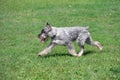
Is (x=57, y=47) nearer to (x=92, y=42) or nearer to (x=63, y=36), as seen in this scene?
(x=92, y=42)

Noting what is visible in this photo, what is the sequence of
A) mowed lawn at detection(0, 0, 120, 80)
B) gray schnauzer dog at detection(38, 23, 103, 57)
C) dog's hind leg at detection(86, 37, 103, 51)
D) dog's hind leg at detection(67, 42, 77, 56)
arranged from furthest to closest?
dog's hind leg at detection(86, 37, 103, 51)
dog's hind leg at detection(67, 42, 77, 56)
gray schnauzer dog at detection(38, 23, 103, 57)
mowed lawn at detection(0, 0, 120, 80)

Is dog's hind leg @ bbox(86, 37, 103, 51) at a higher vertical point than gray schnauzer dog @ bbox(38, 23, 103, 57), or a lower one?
lower

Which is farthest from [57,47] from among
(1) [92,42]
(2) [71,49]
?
(2) [71,49]

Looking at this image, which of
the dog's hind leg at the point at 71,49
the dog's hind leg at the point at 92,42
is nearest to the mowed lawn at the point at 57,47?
the dog's hind leg at the point at 71,49

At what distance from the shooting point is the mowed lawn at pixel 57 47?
425 inches

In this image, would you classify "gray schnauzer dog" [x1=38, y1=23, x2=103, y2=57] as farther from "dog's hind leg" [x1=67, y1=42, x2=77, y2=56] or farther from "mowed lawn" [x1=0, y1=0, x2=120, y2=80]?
"mowed lawn" [x1=0, y1=0, x2=120, y2=80]

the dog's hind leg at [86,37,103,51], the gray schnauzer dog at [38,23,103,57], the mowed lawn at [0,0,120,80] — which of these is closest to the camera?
the mowed lawn at [0,0,120,80]

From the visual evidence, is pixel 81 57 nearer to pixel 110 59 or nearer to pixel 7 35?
pixel 110 59

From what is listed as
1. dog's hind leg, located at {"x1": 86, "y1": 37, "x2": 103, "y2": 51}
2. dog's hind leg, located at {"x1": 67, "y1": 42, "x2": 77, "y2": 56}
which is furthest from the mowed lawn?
dog's hind leg, located at {"x1": 86, "y1": 37, "x2": 103, "y2": 51}

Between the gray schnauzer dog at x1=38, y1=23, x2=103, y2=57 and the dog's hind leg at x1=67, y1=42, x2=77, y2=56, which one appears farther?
the dog's hind leg at x1=67, y1=42, x2=77, y2=56

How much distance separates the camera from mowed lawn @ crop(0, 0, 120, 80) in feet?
35.4

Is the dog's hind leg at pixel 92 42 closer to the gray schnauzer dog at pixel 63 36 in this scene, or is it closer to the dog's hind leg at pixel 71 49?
the gray schnauzer dog at pixel 63 36

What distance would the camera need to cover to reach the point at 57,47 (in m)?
14.4

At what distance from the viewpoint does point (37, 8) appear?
26250mm
